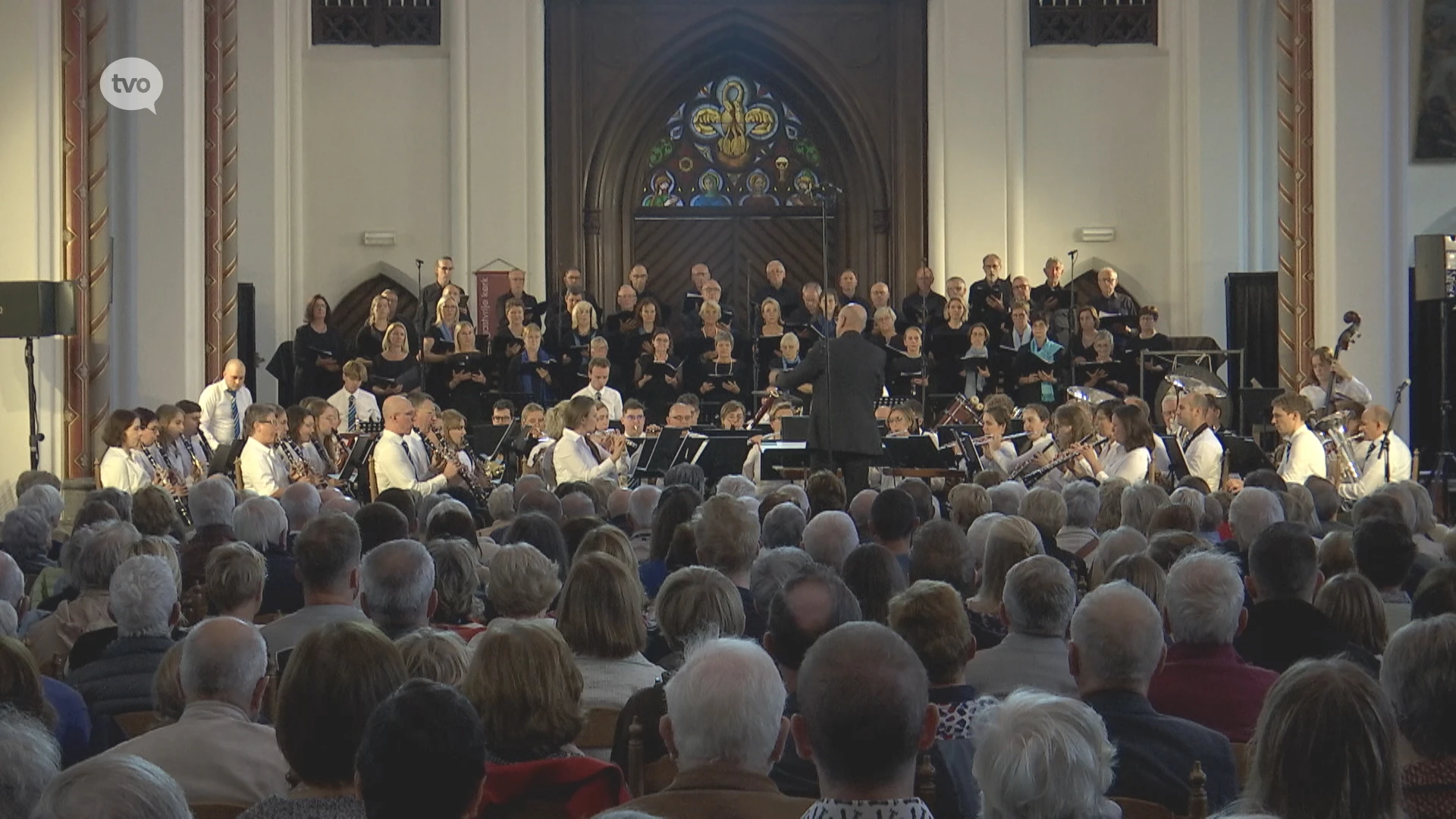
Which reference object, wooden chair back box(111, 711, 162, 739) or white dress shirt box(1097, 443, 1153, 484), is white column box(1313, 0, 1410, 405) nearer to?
white dress shirt box(1097, 443, 1153, 484)

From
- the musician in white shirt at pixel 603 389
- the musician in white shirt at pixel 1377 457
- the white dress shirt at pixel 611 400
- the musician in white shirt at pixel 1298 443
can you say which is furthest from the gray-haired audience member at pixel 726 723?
the white dress shirt at pixel 611 400

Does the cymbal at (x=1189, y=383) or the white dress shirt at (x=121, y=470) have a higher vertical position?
the cymbal at (x=1189, y=383)

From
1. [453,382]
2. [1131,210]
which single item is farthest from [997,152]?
[453,382]

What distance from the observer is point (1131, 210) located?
19.1 meters

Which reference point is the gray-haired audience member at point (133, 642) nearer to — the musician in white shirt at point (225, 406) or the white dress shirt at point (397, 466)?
the white dress shirt at point (397, 466)

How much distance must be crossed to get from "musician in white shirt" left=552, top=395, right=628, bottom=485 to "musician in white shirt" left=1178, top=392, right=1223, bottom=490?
13.0 ft

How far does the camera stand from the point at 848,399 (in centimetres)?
1110

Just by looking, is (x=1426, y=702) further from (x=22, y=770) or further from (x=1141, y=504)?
(x=1141, y=504)

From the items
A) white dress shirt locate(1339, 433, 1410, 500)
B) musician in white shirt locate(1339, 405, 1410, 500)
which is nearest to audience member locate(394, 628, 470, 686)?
musician in white shirt locate(1339, 405, 1410, 500)

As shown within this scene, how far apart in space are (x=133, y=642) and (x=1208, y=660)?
296 centimetres

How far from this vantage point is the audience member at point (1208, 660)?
15.0ft

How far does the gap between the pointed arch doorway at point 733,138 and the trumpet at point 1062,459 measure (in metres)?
7.50

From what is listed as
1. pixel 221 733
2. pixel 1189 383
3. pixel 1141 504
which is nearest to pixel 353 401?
pixel 1189 383

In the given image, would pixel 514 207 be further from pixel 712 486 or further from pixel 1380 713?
pixel 1380 713
